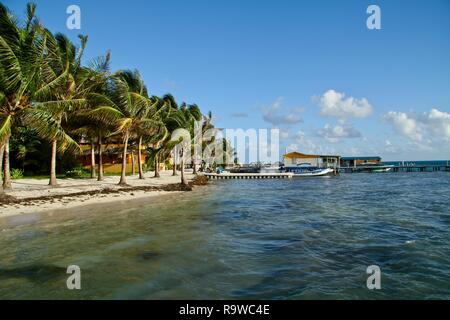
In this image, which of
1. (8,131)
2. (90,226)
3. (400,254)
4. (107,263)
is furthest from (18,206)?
(400,254)

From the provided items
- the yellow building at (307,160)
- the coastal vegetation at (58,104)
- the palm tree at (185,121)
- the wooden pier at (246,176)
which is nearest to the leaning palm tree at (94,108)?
the coastal vegetation at (58,104)

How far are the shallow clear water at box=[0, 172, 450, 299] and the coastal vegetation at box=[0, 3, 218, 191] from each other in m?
5.78

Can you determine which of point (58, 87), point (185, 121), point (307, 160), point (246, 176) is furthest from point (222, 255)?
point (307, 160)

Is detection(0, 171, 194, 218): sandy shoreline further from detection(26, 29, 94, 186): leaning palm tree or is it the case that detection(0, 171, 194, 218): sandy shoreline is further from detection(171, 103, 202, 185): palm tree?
detection(171, 103, 202, 185): palm tree

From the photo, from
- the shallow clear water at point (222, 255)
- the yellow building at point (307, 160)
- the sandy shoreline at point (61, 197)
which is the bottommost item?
the shallow clear water at point (222, 255)

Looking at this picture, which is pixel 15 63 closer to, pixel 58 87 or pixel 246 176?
pixel 58 87

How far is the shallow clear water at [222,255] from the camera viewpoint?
23.9 ft

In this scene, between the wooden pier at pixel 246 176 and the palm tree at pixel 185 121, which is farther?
the wooden pier at pixel 246 176

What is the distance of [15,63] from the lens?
15438 mm

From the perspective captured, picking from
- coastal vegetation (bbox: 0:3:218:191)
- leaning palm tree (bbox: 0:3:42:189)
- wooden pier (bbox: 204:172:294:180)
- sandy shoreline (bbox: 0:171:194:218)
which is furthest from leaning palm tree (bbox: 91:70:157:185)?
wooden pier (bbox: 204:172:294:180)

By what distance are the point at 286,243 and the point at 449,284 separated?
4781 mm

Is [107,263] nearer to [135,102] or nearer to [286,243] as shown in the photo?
[286,243]

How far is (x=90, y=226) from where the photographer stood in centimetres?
1375

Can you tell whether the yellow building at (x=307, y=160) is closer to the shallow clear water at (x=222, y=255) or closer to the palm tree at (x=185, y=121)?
the palm tree at (x=185, y=121)
